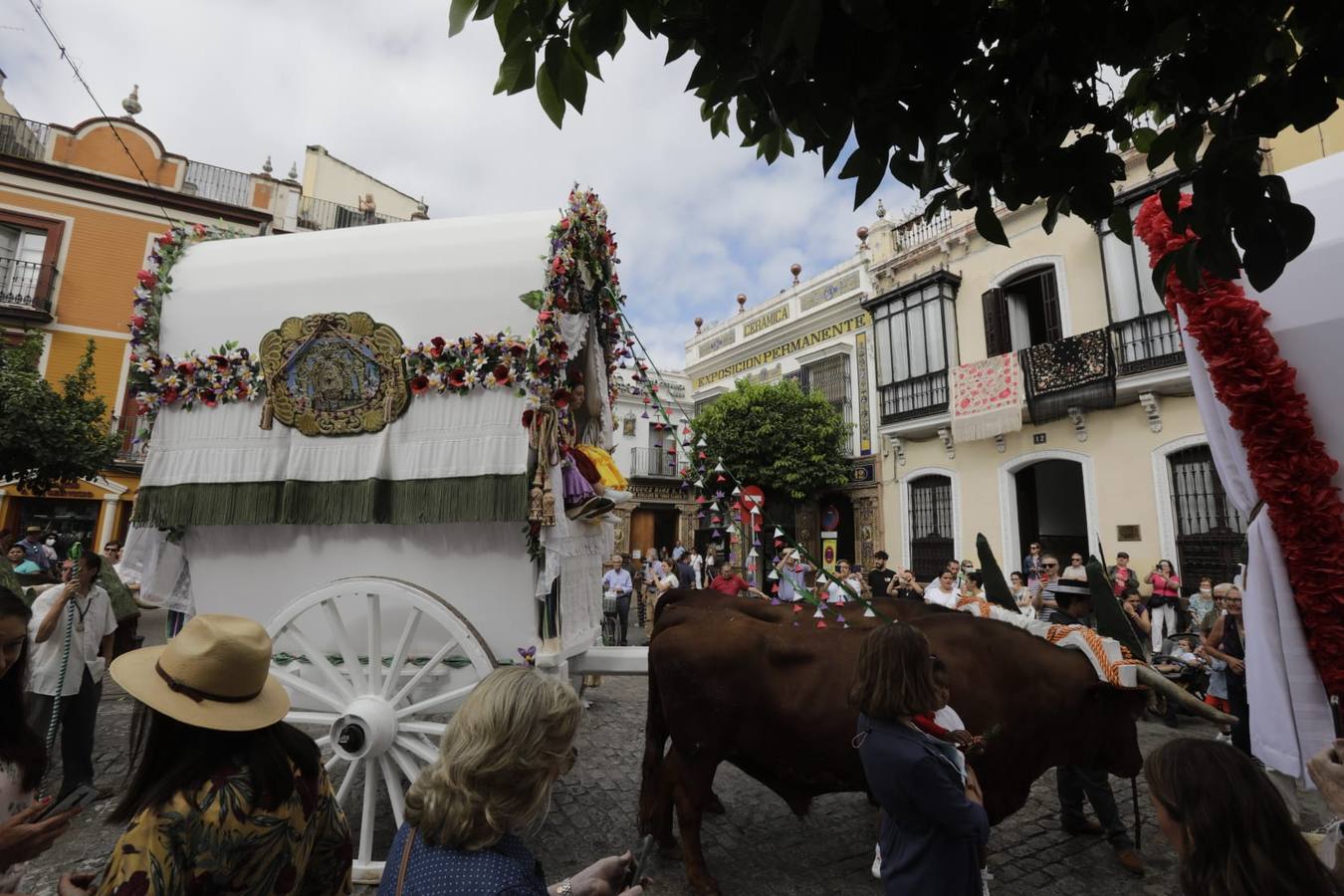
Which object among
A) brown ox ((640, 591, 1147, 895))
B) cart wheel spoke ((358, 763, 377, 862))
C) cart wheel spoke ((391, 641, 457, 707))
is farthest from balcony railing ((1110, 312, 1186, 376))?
cart wheel spoke ((358, 763, 377, 862))

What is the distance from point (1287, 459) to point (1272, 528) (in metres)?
0.30

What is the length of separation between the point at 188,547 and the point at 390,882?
3639 millimetres

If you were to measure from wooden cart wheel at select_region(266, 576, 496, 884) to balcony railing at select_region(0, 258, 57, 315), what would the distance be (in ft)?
55.8

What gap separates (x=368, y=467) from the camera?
3.79m

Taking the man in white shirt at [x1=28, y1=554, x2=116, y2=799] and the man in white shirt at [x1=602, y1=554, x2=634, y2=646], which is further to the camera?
the man in white shirt at [x1=602, y1=554, x2=634, y2=646]

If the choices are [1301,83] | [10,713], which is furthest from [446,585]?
[1301,83]

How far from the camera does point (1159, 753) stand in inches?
62.1

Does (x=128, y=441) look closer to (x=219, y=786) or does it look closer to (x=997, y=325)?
(x=219, y=786)

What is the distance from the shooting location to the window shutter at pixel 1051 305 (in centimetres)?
1368

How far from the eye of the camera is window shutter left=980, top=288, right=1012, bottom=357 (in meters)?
14.5

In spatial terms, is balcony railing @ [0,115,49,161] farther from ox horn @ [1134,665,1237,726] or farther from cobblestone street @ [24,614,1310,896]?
ox horn @ [1134,665,1237,726]

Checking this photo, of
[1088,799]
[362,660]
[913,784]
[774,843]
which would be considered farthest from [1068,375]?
[362,660]

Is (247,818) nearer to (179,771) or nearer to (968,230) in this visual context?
(179,771)

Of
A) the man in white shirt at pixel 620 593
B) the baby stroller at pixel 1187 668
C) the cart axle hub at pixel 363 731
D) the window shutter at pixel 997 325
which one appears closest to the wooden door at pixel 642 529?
the man in white shirt at pixel 620 593
